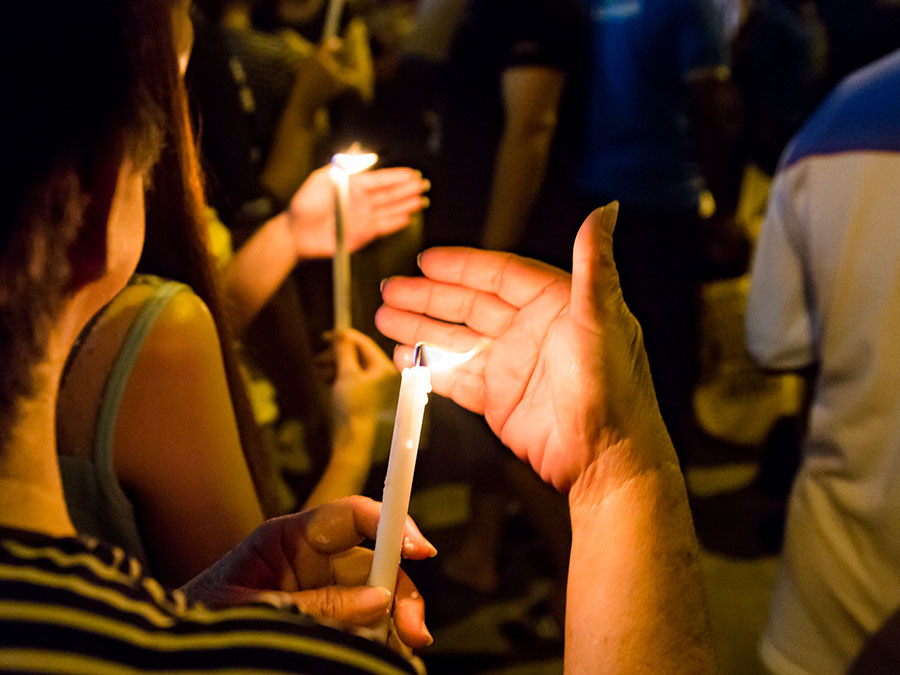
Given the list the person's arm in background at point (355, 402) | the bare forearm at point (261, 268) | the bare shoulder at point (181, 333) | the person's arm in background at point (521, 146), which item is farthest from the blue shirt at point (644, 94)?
the bare shoulder at point (181, 333)

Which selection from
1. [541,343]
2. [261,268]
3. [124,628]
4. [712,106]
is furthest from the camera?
[712,106]

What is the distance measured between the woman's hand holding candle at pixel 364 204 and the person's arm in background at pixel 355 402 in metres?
0.27

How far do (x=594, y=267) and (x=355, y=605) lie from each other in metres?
0.38

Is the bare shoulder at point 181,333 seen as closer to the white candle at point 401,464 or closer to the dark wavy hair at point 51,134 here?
the dark wavy hair at point 51,134

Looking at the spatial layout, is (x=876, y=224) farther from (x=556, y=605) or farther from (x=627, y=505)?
(x=556, y=605)

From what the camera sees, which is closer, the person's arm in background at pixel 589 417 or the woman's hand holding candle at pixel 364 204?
the person's arm in background at pixel 589 417

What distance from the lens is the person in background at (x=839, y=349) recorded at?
1.51 metres

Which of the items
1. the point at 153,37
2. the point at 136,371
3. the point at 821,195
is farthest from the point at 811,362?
the point at 153,37

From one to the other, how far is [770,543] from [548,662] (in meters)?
1.09

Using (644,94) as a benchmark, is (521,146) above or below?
below

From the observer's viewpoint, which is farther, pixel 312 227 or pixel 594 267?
pixel 312 227

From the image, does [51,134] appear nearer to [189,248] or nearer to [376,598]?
[376,598]

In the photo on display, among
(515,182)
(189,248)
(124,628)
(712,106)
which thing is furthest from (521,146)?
(124,628)

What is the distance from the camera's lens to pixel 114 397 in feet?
2.92
